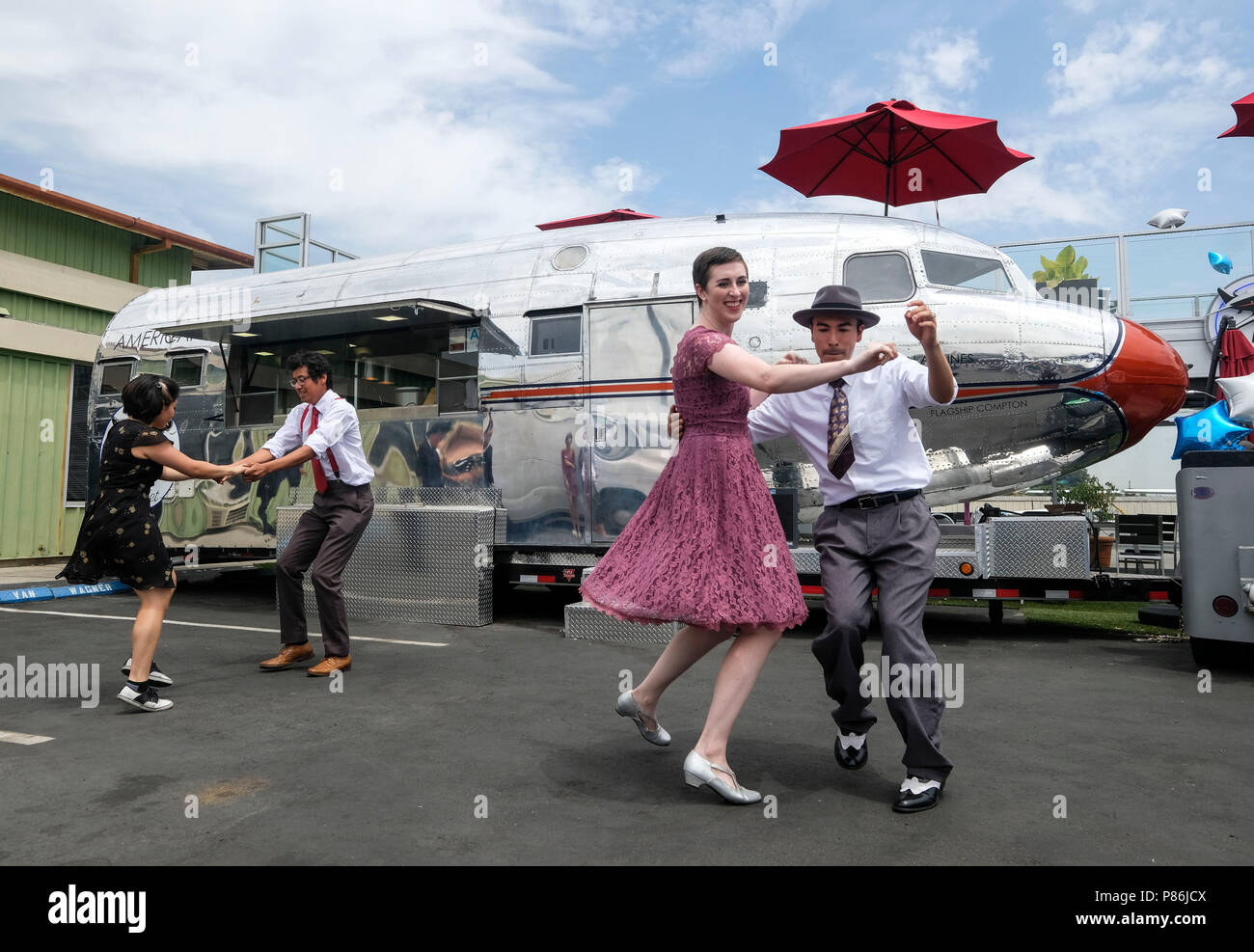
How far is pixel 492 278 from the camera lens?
8227 mm

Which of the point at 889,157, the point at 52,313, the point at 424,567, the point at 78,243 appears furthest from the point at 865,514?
the point at 78,243

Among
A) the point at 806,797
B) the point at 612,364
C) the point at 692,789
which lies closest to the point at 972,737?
the point at 806,797

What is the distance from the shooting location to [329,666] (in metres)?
5.38

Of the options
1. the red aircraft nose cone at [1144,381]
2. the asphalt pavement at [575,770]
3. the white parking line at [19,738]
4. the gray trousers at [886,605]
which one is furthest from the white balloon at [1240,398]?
the white parking line at [19,738]

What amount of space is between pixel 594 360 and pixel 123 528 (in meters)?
4.06

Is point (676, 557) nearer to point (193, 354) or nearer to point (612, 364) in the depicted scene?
point (612, 364)

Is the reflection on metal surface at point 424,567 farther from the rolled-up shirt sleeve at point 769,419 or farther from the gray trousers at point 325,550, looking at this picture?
the rolled-up shirt sleeve at point 769,419

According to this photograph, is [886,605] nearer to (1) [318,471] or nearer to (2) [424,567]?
(1) [318,471]

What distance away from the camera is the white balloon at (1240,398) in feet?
22.1

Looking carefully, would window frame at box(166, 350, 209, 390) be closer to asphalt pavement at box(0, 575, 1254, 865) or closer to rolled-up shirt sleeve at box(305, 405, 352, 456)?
asphalt pavement at box(0, 575, 1254, 865)

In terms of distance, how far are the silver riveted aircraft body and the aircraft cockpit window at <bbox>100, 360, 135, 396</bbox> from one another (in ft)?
3.27
